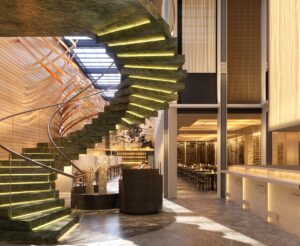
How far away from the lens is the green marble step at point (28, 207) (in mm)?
6578

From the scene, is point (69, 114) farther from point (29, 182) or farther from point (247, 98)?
point (29, 182)

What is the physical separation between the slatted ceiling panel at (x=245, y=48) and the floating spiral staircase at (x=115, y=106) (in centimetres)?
406

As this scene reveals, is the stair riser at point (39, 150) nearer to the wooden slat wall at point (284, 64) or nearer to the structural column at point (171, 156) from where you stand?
the structural column at point (171, 156)

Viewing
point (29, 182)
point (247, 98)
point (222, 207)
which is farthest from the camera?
point (247, 98)

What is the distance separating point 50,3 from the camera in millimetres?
5875

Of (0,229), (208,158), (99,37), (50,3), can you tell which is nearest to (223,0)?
(99,37)

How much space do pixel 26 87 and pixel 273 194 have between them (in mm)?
7764

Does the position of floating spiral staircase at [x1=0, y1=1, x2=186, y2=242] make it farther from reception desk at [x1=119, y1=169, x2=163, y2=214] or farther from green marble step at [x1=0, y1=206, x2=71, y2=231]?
reception desk at [x1=119, y1=169, x2=163, y2=214]

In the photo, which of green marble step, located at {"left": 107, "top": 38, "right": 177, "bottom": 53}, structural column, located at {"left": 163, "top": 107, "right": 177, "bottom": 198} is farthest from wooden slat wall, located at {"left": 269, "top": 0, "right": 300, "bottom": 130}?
structural column, located at {"left": 163, "top": 107, "right": 177, "bottom": 198}

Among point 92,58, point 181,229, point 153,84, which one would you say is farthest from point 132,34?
point 92,58

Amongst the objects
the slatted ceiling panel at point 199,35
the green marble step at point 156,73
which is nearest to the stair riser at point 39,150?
the green marble step at point 156,73

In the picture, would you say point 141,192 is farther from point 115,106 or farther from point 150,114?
point 150,114

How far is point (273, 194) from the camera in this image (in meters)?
8.10

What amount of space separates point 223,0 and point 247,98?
3209 mm
